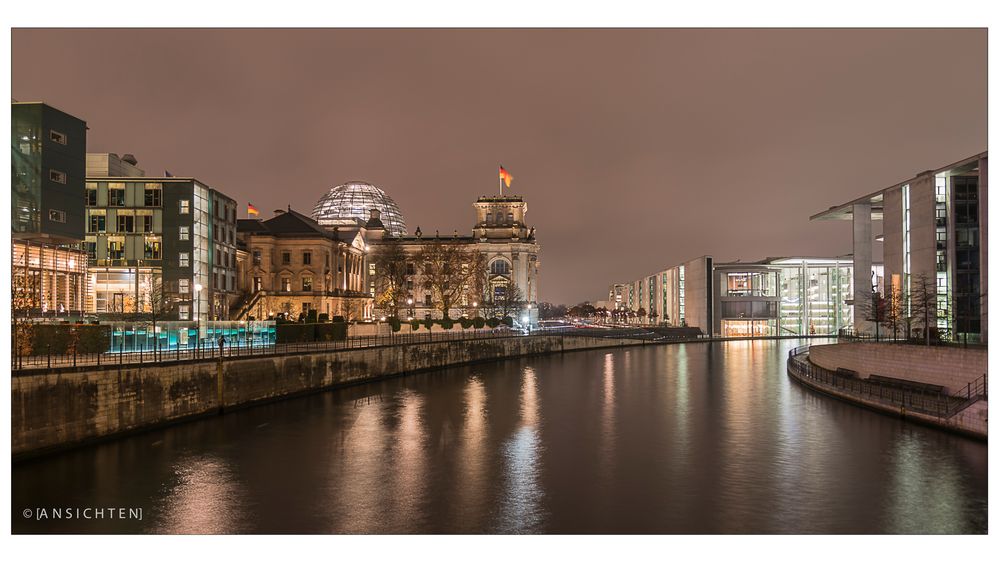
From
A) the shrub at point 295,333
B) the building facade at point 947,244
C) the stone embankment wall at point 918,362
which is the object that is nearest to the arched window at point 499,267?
the shrub at point 295,333

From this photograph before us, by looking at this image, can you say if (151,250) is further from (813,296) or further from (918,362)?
(813,296)

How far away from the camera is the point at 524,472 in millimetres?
31969

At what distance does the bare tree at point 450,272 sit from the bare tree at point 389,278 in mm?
5105

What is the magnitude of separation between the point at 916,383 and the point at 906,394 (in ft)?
6.06

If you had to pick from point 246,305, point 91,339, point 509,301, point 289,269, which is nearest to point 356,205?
point 509,301

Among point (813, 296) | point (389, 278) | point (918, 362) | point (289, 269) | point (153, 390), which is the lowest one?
point (153, 390)

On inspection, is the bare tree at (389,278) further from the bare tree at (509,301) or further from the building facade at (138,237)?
the building facade at (138,237)

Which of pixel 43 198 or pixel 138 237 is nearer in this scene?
pixel 43 198

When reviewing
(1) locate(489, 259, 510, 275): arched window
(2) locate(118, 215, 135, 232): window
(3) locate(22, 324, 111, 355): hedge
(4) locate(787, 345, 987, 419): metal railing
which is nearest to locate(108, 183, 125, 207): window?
(2) locate(118, 215, 135, 232): window

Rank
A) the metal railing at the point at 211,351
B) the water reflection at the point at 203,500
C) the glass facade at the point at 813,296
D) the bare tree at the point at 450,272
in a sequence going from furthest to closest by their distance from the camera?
the glass facade at the point at 813,296 → the bare tree at the point at 450,272 → the metal railing at the point at 211,351 → the water reflection at the point at 203,500

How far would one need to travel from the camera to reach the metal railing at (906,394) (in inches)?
1436

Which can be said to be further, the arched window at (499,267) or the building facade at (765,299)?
the arched window at (499,267)

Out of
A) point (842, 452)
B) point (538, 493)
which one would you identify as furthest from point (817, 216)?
point (538, 493)

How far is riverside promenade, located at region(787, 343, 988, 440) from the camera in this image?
116 feet
